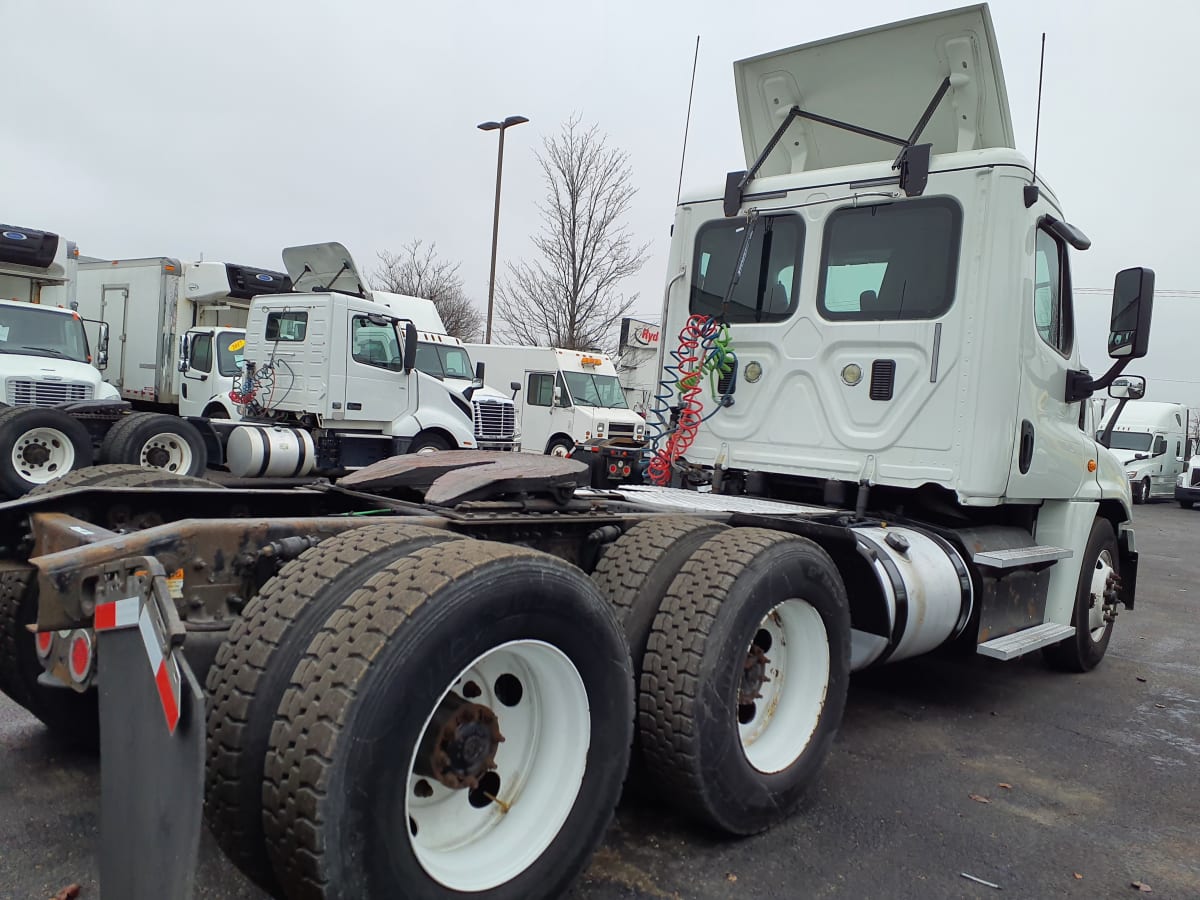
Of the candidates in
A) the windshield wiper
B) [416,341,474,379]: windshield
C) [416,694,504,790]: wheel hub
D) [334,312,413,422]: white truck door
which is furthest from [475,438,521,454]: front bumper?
[416,694,504,790]: wheel hub

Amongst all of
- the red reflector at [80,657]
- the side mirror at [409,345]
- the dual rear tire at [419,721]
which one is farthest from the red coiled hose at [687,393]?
the side mirror at [409,345]

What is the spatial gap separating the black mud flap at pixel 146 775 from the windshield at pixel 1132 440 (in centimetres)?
2999

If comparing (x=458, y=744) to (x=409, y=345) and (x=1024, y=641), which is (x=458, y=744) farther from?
(x=409, y=345)

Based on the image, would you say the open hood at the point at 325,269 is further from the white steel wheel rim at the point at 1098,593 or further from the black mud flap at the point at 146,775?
the black mud flap at the point at 146,775

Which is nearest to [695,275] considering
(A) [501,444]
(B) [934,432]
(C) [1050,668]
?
(B) [934,432]

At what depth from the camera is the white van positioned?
26.5m

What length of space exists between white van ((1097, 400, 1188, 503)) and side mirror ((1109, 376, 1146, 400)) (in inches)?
915

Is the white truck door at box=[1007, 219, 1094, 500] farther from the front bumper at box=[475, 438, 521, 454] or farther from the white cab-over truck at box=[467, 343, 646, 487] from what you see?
the white cab-over truck at box=[467, 343, 646, 487]

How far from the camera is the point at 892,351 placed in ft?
16.1

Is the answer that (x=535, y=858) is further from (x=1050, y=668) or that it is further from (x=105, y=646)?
(x=1050, y=668)

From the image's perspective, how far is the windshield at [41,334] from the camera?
12.0 m

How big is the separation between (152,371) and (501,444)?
21.4 feet

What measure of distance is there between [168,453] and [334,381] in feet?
7.90

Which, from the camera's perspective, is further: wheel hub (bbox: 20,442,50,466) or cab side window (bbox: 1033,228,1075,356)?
wheel hub (bbox: 20,442,50,466)
